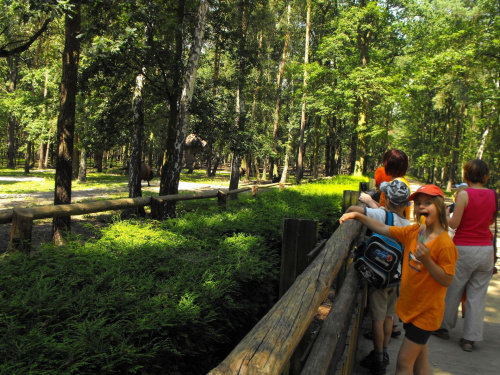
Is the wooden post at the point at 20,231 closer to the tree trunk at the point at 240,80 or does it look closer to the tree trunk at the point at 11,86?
the tree trunk at the point at 240,80

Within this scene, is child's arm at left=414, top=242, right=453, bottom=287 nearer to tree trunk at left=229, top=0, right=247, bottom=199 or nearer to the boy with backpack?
the boy with backpack

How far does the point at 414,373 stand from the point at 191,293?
195 cm

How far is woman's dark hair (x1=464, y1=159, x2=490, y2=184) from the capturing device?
4176mm

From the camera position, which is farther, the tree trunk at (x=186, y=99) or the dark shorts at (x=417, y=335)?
the tree trunk at (x=186, y=99)

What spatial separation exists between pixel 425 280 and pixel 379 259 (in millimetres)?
447

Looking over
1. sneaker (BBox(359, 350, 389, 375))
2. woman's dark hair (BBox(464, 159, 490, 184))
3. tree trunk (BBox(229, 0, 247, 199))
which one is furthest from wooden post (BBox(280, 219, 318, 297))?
tree trunk (BBox(229, 0, 247, 199))

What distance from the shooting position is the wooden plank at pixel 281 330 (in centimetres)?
112

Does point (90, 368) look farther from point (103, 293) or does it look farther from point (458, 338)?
point (458, 338)

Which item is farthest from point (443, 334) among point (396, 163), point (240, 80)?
point (240, 80)

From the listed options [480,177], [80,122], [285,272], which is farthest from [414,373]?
[80,122]

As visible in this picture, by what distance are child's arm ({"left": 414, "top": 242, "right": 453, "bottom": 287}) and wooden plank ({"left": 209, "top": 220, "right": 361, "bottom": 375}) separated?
65cm

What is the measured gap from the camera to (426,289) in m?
2.70

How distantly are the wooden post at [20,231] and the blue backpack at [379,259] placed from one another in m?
3.38

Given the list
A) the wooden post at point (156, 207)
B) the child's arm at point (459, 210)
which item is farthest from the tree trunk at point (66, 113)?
the child's arm at point (459, 210)
